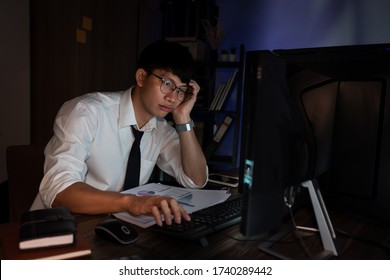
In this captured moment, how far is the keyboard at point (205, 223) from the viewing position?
30.3 inches

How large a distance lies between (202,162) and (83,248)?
772 millimetres

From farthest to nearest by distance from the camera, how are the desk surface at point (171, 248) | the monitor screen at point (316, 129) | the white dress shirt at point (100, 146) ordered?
the white dress shirt at point (100, 146) < the desk surface at point (171, 248) < the monitor screen at point (316, 129)

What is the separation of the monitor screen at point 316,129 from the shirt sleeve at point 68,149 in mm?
578

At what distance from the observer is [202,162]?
139cm

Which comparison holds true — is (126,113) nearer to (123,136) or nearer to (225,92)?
(123,136)

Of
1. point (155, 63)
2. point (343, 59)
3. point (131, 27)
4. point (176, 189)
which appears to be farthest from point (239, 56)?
point (343, 59)

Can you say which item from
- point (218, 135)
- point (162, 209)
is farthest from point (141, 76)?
point (218, 135)

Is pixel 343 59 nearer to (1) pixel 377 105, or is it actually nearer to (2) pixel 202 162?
(1) pixel 377 105

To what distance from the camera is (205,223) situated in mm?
826

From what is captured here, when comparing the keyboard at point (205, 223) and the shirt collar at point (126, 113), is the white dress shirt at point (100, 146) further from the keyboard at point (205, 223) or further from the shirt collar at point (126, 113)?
the keyboard at point (205, 223)

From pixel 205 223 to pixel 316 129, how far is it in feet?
1.13

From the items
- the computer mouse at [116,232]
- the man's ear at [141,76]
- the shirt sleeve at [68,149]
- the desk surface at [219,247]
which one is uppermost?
the man's ear at [141,76]

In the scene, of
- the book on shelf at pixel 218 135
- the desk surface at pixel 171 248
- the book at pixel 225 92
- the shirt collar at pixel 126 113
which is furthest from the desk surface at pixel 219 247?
the book at pixel 225 92
